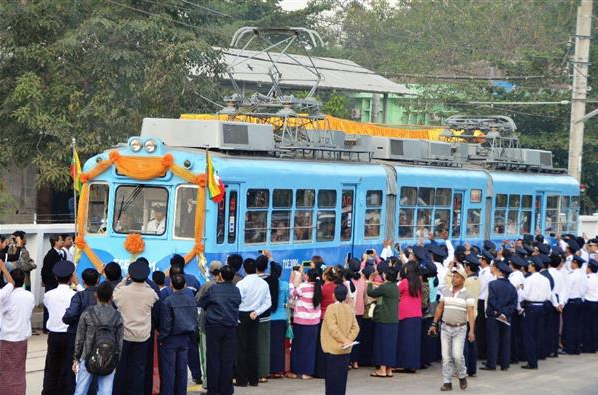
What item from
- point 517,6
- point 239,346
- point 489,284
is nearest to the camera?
point 239,346

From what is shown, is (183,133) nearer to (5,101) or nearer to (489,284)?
(489,284)

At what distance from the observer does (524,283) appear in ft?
63.8

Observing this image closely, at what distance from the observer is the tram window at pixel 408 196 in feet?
78.8

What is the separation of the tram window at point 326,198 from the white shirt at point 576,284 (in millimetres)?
3905

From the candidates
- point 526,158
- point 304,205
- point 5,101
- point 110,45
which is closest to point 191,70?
Result: point 110,45

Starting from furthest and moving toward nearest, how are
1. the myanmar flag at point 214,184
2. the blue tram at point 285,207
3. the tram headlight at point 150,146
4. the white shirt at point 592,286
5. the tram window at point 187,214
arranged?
the white shirt at point 592,286 → the tram headlight at point 150,146 → the blue tram at point 285,207 → the tram window at point 187,214 → the myanmar flag at point 214,184

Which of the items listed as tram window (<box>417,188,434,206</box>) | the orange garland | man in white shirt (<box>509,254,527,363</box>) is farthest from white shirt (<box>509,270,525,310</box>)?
tram window (<box>417,188,434,206</box>)

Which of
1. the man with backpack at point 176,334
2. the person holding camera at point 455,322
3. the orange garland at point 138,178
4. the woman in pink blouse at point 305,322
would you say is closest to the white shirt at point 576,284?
the person holding camera at point 455,322

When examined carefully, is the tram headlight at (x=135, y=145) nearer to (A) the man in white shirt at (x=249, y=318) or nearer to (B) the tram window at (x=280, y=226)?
(B) the tram window at (x=280, y=226)

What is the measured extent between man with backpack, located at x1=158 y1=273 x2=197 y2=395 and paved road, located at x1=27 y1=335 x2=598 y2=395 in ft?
5.58

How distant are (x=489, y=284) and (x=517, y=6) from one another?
5488 cm

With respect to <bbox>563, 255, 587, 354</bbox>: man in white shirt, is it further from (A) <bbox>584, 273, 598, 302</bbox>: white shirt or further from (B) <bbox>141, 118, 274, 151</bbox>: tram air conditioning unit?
(B) <bbox>141, 118, 274, 151</bbox>: tram air conditioning unit

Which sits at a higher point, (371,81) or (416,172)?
(371,81)

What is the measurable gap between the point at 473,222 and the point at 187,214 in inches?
385
